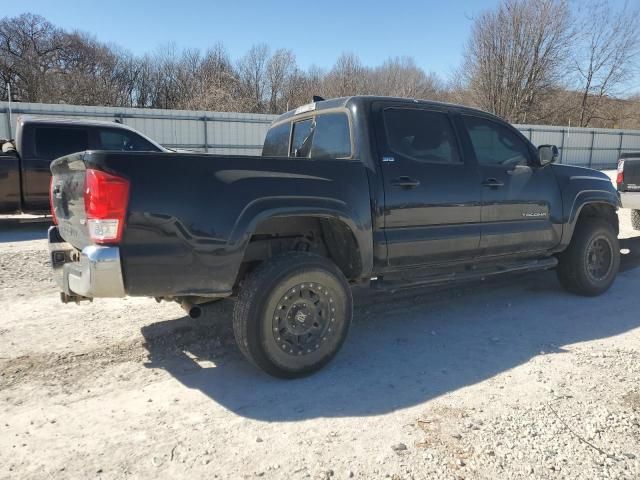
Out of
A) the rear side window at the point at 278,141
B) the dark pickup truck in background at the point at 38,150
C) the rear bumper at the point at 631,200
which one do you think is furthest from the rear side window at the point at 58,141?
the rear bumper at the point at 631,200

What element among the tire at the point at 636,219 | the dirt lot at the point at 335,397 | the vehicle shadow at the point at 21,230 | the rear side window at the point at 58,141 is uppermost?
the rear side window at the point at 58,141

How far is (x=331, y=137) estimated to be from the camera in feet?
14.1

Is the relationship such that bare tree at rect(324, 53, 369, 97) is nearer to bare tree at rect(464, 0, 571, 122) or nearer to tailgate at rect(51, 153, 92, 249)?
bare tree at rect(464, 0, 571, 122)

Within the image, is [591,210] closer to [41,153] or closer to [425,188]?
[425,188]

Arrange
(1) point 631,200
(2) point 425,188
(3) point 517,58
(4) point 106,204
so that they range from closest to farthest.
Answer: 1. (4) point 106,204
2. (2) point 425,188
3. (1) point 631,200
4. (3) point 517,58

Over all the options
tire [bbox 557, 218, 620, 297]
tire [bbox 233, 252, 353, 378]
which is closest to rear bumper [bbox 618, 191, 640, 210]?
tire [bbox 557, 218, 620, 297]

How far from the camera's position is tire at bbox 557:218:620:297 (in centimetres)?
545

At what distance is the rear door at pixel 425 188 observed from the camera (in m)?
3.99

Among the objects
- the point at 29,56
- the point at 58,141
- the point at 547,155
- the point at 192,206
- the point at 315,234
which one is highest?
the point at 29,56

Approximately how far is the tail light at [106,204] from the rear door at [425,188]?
6.39 feet

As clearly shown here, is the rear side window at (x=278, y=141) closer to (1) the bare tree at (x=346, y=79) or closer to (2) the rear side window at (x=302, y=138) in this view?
(2) the rear side window at (x=302, y=138)

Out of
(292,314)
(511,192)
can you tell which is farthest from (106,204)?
(511,192)

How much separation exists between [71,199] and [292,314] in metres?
1.71

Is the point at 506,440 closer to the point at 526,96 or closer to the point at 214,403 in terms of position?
the point at 214,403
